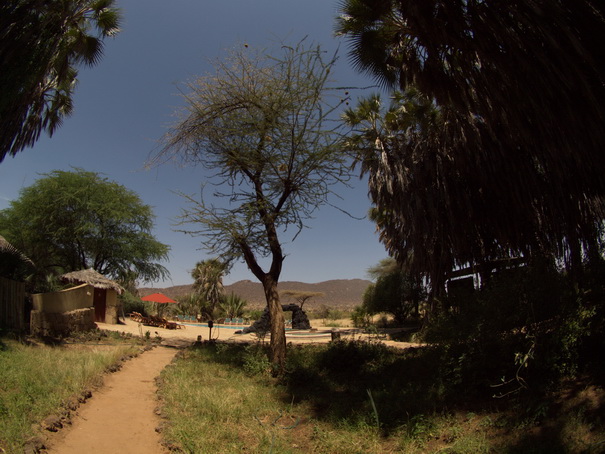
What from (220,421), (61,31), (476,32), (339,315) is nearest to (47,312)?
(61,31)

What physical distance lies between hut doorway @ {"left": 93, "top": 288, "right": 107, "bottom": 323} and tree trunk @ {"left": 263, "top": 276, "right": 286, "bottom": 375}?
16808mm

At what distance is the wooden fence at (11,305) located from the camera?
1178cm

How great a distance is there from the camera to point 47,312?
47.4 feet

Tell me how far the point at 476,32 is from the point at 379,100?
42.6 ft

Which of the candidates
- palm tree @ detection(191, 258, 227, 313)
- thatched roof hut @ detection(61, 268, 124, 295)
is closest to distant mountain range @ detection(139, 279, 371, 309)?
palm tree @ detection(191, 258, 227, 313)

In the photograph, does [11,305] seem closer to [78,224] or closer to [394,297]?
[78,224]

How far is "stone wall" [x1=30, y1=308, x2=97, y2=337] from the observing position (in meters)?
13.4

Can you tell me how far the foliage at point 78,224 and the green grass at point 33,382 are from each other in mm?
19030

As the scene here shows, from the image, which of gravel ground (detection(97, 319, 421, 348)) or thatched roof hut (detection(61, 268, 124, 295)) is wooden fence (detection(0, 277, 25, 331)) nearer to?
gravel ground (detection(97, 319, 421, 348))

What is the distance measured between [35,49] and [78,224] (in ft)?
72.2

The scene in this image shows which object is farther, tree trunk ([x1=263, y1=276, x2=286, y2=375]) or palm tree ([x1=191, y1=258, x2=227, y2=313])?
palm tree ([x1=191, y1=258, x2=227, y2=313])

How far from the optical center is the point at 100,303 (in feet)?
75.5

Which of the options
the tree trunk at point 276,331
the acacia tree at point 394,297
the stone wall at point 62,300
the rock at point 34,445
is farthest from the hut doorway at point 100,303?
the rock at point 34,445

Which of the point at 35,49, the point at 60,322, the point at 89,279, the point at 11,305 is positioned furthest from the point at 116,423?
the point at 89,279
